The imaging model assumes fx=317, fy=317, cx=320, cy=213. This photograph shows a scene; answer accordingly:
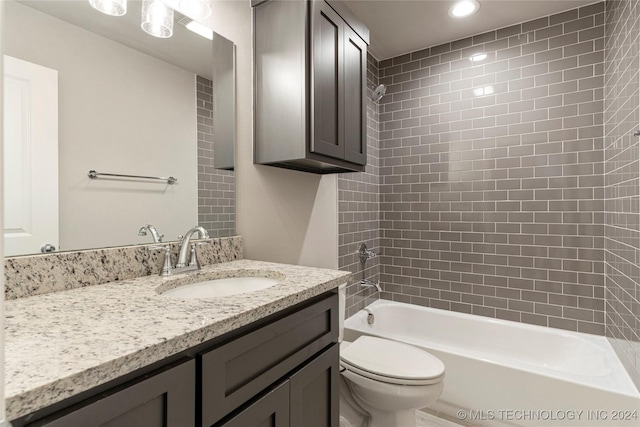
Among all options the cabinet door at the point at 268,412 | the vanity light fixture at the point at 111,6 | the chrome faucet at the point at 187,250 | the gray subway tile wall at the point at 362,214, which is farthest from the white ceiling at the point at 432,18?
the cabinet door at the point at 268,412

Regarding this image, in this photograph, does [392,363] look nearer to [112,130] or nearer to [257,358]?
[257,358]

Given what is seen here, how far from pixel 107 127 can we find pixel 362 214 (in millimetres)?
1960

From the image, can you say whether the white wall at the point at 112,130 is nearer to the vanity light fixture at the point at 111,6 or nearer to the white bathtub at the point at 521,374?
the vanity light fixture at the point at 111,6

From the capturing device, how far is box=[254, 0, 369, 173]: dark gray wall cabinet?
4.69 feet

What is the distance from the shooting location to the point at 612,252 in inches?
75.8

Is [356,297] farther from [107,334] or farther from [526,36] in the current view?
[526,36]

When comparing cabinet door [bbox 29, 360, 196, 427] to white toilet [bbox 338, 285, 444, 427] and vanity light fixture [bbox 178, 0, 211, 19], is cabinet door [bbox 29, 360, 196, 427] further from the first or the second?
vanity light fixture [bbox 178, 0, 211, 19]

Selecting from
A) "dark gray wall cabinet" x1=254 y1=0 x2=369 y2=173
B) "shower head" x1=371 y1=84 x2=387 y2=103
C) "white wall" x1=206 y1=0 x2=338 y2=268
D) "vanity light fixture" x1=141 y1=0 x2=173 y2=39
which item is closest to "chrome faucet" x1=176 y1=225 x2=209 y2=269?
"white wall" x1=206 y1=0 x2=338 y2=268

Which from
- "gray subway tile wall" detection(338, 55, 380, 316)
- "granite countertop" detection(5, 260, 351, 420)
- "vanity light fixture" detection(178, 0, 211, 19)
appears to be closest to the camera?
"granite countertop" detection(5, 260, 351, 420)

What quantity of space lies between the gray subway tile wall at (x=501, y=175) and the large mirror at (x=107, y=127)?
1.36 meters

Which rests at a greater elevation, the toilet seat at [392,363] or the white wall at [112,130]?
the white wall at [112,130]

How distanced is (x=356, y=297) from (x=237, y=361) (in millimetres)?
1925

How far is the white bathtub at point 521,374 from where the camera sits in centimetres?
157

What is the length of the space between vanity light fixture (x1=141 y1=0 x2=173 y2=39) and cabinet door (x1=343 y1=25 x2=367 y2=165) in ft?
2.77
